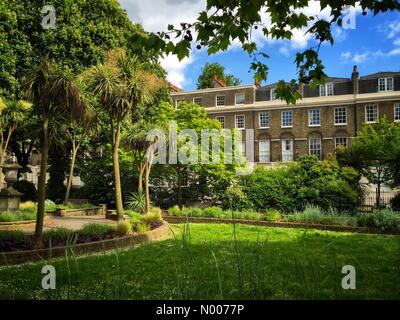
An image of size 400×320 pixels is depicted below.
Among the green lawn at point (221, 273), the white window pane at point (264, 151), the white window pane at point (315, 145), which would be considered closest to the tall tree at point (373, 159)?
the green lawn at point (221, 273)

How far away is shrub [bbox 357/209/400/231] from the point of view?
14914mm

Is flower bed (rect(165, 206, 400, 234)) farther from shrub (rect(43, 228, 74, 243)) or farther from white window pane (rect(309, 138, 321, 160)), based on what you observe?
white window pane (rect(309, 138, 321, 160))

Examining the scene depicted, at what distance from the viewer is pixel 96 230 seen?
11891 millimetres

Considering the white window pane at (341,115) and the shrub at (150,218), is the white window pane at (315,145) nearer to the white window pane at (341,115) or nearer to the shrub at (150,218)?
the white window pane at (341,115)

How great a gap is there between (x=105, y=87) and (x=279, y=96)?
33.5ft

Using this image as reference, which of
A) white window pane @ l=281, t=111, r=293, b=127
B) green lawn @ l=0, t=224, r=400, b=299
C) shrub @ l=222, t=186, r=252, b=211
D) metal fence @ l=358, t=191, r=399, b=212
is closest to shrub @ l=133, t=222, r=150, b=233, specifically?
green lawn @ l=0, t=224, r=400, b=299

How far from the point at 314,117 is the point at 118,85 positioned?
3222 cm

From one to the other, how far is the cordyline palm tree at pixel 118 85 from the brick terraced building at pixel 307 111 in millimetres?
30161

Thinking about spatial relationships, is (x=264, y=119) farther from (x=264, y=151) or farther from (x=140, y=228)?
(x=140, y=228)

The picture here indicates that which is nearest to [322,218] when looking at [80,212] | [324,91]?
[80,212]

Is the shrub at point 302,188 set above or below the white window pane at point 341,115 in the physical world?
below

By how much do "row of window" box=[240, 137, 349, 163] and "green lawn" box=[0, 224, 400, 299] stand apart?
3150 centimetres

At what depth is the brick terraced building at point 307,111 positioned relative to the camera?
39.8 meters

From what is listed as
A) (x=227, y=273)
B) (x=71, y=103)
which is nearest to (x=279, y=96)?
(x=227, y=273)
